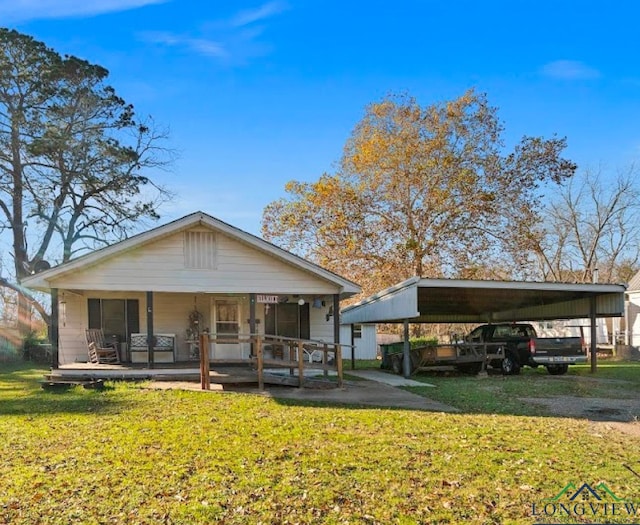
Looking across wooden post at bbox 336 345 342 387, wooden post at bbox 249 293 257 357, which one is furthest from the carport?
wooden post at bbox 249 293 257 357

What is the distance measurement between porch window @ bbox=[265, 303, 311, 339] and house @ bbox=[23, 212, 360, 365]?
0.03 metres

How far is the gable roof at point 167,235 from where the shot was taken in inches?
516

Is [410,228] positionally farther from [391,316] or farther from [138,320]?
[138,320]

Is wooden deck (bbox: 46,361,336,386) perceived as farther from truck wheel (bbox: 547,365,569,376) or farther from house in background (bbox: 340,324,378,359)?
house in background (bbox: 340,324,378,359)

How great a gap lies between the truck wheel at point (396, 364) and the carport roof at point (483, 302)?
1303mm

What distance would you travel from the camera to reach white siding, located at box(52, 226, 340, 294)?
13422 mm

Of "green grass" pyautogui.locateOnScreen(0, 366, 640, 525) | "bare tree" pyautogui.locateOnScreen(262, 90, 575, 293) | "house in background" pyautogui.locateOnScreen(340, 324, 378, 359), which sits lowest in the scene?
"house in background" pyautogui.locateOnScreen(340, 324, 378, 359)

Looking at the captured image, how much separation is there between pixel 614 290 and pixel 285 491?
14.5 meters

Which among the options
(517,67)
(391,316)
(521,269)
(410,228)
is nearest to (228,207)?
(410,228)

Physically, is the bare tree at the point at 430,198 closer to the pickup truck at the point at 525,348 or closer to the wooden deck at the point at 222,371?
the pickup truck at the point at 525,348

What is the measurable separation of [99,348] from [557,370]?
1344 cm

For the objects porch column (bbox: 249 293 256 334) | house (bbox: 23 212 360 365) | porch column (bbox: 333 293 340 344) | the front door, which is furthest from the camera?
the front door

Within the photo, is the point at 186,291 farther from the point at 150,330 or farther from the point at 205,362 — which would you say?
the point at 205,362

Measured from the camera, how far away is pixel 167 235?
1379 centimetres
